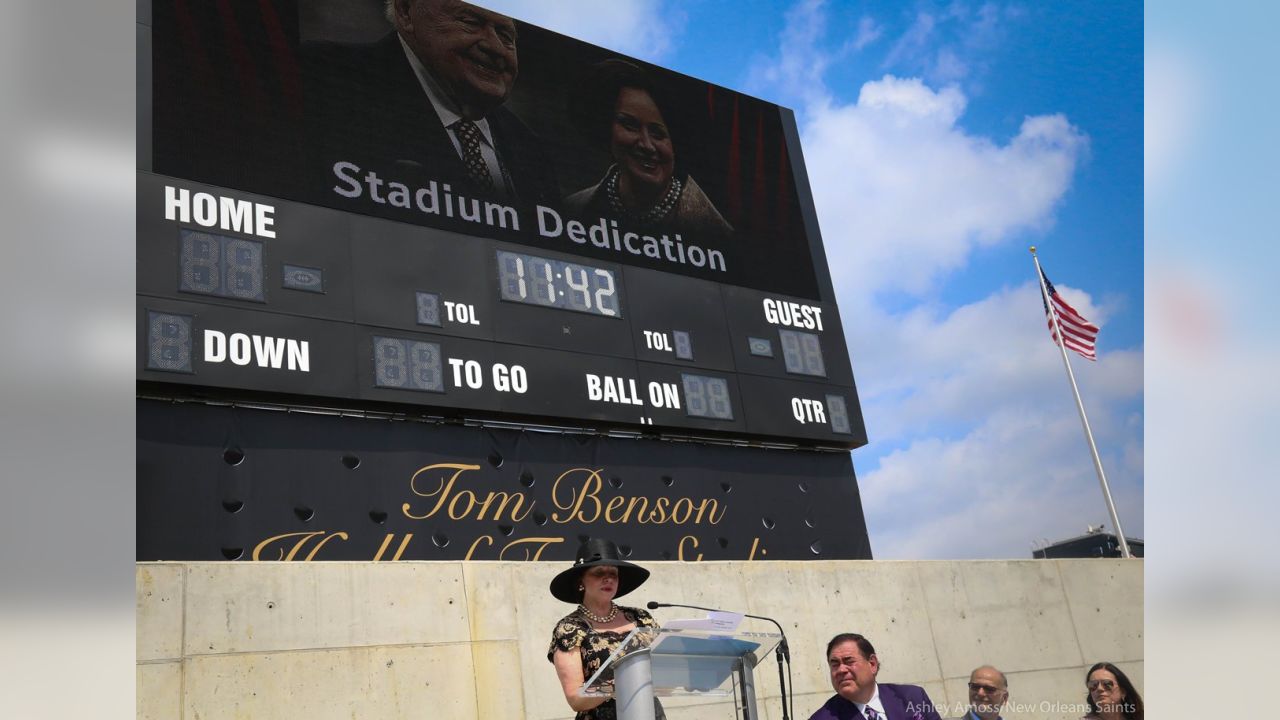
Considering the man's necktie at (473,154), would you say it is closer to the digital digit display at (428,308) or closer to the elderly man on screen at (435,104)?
the elderly man on screen at (435,104)

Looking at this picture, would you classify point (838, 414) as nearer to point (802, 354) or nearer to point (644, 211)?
point (802, 354)

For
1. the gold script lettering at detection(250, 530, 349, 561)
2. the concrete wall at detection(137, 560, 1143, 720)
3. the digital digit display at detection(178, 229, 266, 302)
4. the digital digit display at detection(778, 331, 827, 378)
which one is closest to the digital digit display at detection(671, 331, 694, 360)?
the digital digit display at detection(778, 331, 827, 378)

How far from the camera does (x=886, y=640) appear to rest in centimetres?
740

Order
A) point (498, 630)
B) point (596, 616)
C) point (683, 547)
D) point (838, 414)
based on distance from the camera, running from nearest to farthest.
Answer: point (596, 616), point (498, 630), point (683, 547), point (838, 414)

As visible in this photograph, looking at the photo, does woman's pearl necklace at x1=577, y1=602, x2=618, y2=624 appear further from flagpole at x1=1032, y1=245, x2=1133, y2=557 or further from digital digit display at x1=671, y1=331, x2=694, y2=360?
flagpole at x1=1032, y1=245, x2=1133, y2=557

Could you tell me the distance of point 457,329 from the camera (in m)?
7.42

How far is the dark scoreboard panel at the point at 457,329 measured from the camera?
647 centimetres

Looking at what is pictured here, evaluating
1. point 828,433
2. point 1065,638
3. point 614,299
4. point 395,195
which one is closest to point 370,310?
point 395,195

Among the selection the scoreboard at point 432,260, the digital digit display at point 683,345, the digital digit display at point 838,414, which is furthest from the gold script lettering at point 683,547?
the digital digit display at point 838,414

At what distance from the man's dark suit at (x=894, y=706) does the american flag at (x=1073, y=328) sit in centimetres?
819

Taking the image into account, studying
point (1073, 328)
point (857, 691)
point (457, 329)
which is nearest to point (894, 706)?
point (857, 691)

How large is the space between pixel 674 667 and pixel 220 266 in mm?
4633
